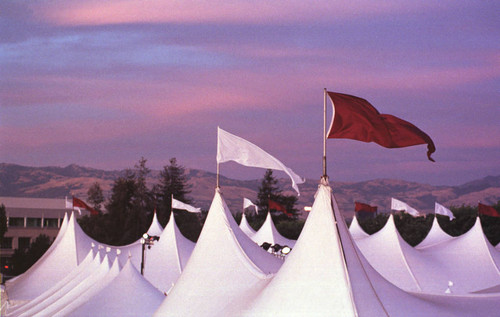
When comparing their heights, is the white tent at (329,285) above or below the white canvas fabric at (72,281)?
above

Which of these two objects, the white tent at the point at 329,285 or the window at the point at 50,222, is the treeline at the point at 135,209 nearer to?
the window at the point at 50,222

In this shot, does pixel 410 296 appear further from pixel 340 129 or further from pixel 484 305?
pixel 340 129

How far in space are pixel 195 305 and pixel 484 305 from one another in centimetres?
416

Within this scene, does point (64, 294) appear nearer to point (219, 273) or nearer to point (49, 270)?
point (219, 273)

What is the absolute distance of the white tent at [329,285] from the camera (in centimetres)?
811

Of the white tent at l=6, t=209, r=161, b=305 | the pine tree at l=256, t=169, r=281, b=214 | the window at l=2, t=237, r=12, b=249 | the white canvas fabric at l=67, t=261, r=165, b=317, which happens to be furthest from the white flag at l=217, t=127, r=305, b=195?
the pine tree at l=256, t=169, r=281, b=214

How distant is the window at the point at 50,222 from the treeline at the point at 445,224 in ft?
84.0

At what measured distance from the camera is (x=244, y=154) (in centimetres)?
1109

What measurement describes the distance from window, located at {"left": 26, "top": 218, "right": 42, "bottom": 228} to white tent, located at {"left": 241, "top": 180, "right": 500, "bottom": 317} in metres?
52.6

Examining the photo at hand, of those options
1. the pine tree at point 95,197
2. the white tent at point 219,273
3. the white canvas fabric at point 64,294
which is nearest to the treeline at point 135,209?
the pine tree at point 95,197

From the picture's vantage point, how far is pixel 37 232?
58312 millimetres

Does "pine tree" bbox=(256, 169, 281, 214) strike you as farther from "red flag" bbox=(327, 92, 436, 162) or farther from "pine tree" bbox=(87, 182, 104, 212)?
"red flag" bbox=(327, 92, 436, 162)

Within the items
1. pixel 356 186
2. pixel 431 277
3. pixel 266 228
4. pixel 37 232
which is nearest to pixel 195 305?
pixel 431 277

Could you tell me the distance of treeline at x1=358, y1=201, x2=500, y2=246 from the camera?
42.8m
